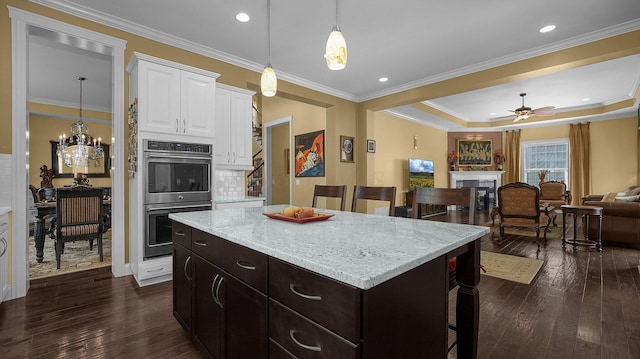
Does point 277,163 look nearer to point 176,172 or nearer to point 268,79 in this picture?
point 176,172

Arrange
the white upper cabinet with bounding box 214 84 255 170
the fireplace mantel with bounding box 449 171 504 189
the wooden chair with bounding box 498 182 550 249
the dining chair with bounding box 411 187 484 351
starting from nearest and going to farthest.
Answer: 1. the dining chair with bounding box 411 187 484 351
2. the white upper cabinet with bounding box 214 84 255 170
3. the wooden chair with bounding box 498 182 550 249
4. the fireplace mantel with bounding box 449 171 504 189

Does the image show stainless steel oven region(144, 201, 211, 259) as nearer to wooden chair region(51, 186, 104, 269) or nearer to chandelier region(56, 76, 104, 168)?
wooden chair region(51, 186, 104, 269)

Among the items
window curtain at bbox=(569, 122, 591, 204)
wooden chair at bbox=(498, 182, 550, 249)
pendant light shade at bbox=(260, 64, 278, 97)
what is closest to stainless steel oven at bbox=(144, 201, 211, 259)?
pendant light shade at bbox=(260, 64, 278, 97)

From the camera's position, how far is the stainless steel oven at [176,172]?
2857mm

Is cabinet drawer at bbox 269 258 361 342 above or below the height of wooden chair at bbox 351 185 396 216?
below

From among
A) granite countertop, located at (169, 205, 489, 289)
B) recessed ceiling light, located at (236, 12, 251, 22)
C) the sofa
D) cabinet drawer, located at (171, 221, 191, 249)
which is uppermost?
recessed ceiling light, located at (236, 12, 251, 22)

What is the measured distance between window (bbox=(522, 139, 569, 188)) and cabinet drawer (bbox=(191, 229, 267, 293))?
10291mm

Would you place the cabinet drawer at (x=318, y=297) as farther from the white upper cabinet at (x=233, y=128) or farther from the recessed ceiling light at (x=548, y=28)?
the recessed ceiling light at (x=548, y=28)

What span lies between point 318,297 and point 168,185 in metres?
2.67

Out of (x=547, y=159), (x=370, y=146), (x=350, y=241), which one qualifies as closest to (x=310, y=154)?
(x=370, y=146)

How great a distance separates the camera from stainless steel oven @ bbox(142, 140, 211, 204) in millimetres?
2857

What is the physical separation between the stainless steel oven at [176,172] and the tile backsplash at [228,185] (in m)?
0.65

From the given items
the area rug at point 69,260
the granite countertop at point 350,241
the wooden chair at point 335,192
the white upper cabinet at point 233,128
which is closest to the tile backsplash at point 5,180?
the area rug at point 69,260

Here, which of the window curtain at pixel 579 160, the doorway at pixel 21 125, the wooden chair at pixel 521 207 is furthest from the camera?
the window curtain at pixel 579 160
